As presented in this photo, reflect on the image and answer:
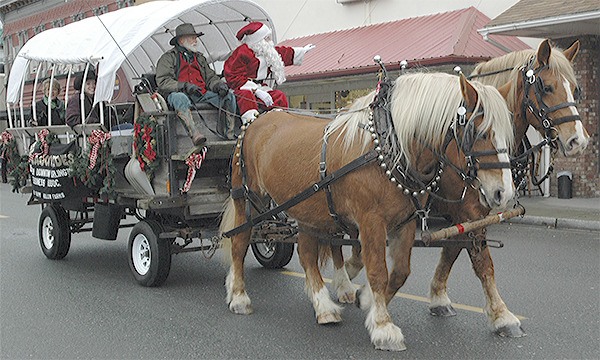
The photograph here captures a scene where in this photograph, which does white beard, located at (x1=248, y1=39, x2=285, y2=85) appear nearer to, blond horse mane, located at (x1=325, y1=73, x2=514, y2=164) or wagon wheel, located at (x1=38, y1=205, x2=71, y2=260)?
blond horse mane, located at (x1=325, y1=73, x2=514, y2=164)

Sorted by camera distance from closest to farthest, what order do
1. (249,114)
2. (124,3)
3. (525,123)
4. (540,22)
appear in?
(525,123) → (249,114) → (540,22) → (124,3)

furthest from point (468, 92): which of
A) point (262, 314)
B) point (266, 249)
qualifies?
point (266, 249)

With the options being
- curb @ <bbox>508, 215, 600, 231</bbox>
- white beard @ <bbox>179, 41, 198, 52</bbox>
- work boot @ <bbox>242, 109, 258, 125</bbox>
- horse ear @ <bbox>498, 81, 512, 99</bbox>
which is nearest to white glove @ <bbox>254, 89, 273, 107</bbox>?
work boot @ <bbox>242, 109, 258, 125</bbox>

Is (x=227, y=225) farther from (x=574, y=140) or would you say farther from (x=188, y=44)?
(x=574, y=140)

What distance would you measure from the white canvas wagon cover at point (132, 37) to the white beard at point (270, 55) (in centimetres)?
80

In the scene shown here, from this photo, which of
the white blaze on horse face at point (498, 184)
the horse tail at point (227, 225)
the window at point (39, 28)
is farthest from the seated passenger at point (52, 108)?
the window at point (39, 28)

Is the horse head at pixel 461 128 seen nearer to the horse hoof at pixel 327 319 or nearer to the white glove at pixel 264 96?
the horse hoof at pixel 327 319

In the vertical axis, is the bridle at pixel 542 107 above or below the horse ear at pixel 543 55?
below

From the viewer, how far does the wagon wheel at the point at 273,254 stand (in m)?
7.98

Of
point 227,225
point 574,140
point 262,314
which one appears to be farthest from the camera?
point 227,225

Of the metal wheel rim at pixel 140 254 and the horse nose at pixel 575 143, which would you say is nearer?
the horse nose at pixel 575 143

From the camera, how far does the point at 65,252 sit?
29.6 ft

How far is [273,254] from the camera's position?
26.3 feet

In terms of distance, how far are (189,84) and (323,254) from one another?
2.25 metres
